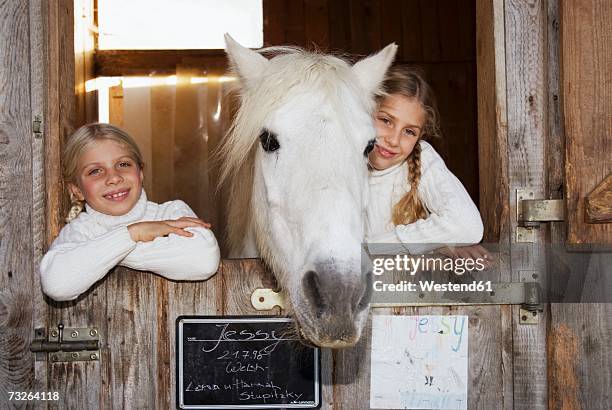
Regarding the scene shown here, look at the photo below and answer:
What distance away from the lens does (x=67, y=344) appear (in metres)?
2.35

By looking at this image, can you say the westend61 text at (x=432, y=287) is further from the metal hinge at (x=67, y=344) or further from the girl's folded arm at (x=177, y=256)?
the metal hinge at (x=67, y=344)

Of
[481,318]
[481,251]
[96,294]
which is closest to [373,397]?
[481,318]

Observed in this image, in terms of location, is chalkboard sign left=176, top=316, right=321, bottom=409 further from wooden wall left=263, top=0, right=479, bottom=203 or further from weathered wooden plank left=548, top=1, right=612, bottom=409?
wooden wall left=263, top=0, right=479, bottom=203

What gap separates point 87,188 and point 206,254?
1.67 ft

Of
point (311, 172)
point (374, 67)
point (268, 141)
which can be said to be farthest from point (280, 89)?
point (374, 67)

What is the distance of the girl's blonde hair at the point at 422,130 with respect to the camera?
2.72 meters

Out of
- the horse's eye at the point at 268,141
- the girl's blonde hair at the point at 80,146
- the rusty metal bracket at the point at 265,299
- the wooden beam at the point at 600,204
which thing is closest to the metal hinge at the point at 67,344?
the girl's blonde hair at the point at 80,146

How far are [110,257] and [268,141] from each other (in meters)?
0.60

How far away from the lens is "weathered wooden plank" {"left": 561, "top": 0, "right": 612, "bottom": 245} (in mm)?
2348

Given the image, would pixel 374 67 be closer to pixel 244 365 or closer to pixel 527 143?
pixel 527 143

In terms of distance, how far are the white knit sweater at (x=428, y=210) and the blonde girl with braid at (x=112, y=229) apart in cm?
62

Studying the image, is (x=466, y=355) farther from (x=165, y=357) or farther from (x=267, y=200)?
(x=165, y=357)

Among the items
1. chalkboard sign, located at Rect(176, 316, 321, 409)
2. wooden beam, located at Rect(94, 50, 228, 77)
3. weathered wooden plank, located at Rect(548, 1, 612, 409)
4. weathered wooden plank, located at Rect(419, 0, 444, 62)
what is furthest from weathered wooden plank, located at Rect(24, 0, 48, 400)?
weathered wooden plank, located at Rect(419, 0, 444, 62)

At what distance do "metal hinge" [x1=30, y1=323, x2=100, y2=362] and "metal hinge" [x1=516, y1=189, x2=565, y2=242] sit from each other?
1.45 meters
